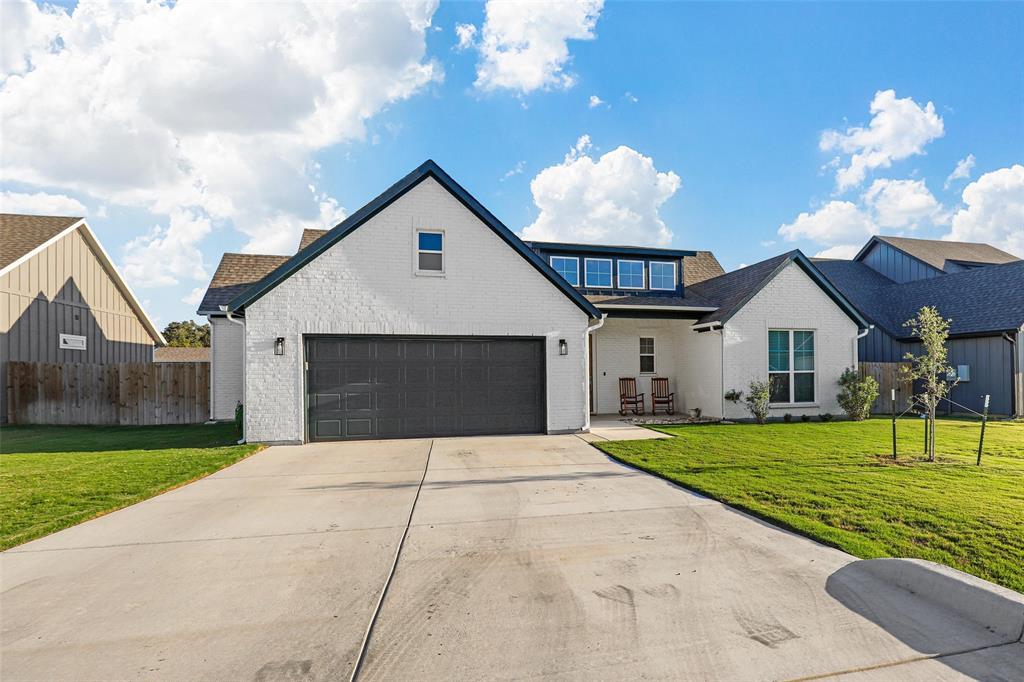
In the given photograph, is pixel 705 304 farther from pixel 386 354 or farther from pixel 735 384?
pixel 386 354

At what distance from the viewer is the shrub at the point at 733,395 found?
1377cm

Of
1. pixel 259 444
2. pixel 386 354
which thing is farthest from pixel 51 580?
pixel 386 354

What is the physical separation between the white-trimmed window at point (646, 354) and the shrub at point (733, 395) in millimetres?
3237

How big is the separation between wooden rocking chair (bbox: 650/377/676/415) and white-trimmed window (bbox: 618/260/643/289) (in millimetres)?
3344

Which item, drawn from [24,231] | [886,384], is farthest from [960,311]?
[24,231]

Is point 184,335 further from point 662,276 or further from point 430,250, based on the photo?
point 662,276

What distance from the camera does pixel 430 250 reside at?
11.4 meters

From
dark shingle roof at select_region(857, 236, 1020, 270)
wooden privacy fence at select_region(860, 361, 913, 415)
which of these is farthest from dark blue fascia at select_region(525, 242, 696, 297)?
dark shingle roof at select_region(857, 236, 1020, 270)

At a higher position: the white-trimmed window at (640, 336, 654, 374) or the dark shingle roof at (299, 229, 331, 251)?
the dark shingle roof at (299, 229, 331, 251)

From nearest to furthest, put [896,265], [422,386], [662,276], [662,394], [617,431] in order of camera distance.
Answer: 1. [422,386]
2. [617,431]
3. [662,394]
4. [662,276]
5. [896,265]

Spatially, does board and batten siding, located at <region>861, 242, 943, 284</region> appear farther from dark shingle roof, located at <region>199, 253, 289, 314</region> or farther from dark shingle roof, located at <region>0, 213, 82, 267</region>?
dark shingle roof, located at <region>0, 213, 82, 267</region>

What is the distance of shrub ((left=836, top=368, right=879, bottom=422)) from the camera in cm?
1419

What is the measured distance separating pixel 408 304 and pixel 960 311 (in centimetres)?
2059

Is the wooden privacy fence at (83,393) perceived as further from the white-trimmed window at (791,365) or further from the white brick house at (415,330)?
the white-trimmed window at (791,365)
